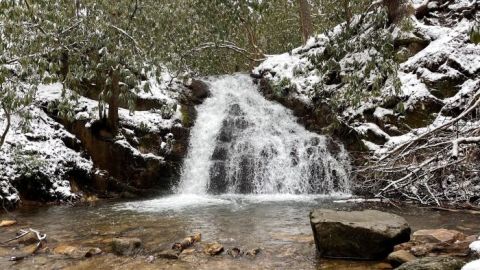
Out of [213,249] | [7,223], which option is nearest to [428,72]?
[213,249]

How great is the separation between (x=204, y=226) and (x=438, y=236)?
3.91 meters

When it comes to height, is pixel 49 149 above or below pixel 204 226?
above

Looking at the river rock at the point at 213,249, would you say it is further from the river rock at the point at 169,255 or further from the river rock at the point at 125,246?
the river rock at the point at 125,246

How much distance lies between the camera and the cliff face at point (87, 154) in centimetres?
1111

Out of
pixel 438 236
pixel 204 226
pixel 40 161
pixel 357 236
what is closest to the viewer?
pixel 357 236

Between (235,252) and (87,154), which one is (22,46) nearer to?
(87,154)

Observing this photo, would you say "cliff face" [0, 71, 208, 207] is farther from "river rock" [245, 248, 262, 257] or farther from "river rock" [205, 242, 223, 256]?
"river rock" [245, 248, 262, 257]

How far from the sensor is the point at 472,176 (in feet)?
29.1

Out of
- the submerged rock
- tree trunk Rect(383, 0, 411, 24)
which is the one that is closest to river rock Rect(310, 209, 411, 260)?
the submerged rock

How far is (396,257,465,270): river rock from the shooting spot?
4.05 m

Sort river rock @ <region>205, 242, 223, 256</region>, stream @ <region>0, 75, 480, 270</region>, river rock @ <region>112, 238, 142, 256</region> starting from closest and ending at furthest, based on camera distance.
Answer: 1. stream @ <region>0, 75, 480, 270</region>
2. river rock @ <region>205, 242, 223, 256</region>
3. river rock @ <region>112, 238, 142, 256</region>

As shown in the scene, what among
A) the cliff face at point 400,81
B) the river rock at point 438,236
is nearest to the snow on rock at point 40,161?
the cliff face at point 400,81

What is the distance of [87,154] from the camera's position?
498 inches

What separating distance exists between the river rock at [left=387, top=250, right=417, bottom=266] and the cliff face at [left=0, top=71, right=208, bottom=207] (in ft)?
23.7
